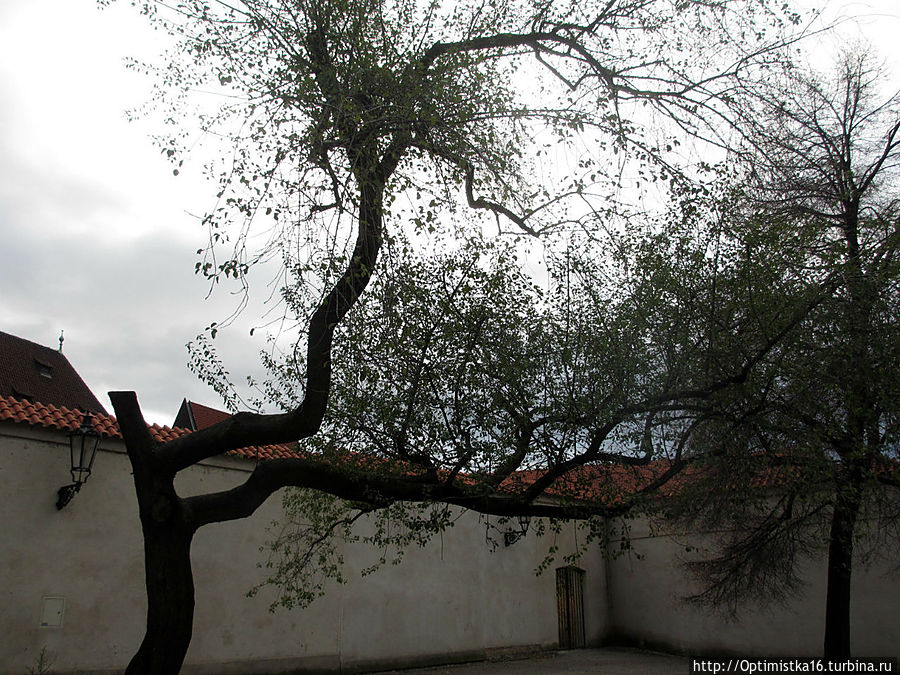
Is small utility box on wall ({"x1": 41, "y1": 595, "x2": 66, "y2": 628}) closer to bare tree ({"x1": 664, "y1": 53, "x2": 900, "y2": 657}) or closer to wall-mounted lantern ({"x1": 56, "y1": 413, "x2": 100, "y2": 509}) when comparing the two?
wall-mounted lantern ({"x1": 56, "y1": 413, "x2": 100, "y2": 509})

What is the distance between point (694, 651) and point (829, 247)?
10358mm

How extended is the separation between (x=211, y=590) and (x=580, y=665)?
23.9 ft

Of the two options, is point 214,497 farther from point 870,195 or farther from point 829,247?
point 870,195

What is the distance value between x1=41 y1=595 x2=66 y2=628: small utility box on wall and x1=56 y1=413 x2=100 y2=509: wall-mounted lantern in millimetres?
1069

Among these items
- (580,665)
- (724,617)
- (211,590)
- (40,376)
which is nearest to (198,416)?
(40,376)

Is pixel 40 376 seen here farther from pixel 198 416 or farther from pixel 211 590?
pixel 211 590

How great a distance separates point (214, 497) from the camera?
5746 mm

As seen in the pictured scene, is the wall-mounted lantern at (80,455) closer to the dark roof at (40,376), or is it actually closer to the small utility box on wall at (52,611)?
the small utility box on wall at (52,611)

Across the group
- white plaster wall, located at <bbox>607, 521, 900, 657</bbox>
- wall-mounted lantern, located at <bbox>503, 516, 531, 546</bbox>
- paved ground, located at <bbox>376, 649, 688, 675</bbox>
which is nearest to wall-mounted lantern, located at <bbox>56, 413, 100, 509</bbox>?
wall-mounted lantern, located at <bbox>503, 516, 531, 546</bbox>

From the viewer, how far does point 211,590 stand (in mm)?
9250

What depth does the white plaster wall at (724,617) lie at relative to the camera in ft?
37.3

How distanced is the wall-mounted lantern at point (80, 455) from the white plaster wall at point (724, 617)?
332 inches

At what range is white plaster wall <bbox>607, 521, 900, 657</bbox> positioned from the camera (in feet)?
37.3

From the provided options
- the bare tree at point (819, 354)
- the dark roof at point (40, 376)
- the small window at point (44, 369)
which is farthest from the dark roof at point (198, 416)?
the bare tree at point (819, 354)
